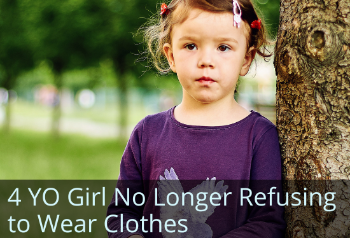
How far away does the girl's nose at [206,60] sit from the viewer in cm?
182

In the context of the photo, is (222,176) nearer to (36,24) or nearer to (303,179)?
(303,179)

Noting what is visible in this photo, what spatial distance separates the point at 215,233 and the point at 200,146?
0.39 m

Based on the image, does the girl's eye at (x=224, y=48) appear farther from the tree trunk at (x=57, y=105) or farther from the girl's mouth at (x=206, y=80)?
the tree trunk at (x=57, y=105)

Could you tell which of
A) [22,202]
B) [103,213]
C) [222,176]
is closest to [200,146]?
[222,176]

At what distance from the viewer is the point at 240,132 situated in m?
1.89

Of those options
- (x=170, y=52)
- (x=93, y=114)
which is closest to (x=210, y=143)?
(x=170, y=52)

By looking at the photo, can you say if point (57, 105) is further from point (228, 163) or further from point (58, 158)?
point (228, 163)

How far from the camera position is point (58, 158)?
407 inches

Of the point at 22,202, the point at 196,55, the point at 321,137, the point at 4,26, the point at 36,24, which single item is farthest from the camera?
the point at 4,26

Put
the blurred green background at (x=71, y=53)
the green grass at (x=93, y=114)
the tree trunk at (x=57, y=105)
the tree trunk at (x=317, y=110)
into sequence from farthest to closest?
the green grass at (x=93, y=114) → the tree trunk at (x=57, y=105) → the blurred green background at (x=71, y=53) → the tree trunk at (x=317, y=110)

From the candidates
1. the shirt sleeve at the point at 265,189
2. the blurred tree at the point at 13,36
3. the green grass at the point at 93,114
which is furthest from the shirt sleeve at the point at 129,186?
the green grass at the point at 93,114

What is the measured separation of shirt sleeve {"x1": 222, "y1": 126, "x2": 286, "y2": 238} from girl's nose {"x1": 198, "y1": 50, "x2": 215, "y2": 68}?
400mm

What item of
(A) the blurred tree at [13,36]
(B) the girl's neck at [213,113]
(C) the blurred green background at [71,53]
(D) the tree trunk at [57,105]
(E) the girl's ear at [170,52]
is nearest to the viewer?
(B) the girl's neck at [213,113]

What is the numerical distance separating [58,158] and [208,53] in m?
9.14
